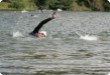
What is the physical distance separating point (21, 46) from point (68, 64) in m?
7.02

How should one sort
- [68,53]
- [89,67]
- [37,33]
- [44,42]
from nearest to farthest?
[89,67]
[68,53]
[44,42]
[37,33]

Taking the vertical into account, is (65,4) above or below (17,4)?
below

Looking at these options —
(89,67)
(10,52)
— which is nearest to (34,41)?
(10,52)

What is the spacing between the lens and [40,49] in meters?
23.8

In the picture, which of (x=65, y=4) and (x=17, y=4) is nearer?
(x=17, y=4)

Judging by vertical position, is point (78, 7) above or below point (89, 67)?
below

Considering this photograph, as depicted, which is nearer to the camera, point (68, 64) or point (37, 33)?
point (68, 64)

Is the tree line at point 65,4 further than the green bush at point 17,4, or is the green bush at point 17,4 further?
the tree line at point 65,4

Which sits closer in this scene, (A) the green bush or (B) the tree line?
(A) the green bush

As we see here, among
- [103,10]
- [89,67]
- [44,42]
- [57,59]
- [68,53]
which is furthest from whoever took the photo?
[103,10]

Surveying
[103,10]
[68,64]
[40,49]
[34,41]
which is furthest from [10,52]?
[103,10]

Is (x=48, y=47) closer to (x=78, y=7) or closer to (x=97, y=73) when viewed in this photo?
(x=97, y=73)

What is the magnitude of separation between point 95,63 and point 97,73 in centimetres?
226

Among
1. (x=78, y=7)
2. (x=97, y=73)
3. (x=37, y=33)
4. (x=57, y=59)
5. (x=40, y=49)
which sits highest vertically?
(x=97, y=73)
